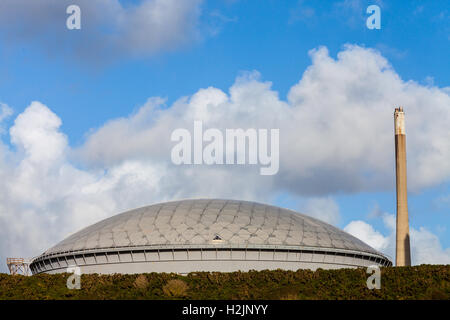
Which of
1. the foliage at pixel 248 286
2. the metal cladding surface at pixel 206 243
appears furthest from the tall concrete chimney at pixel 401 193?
the foliage at pixel 248 286

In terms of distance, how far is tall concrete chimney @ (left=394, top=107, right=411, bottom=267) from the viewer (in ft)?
232

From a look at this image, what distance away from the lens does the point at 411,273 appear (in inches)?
1772

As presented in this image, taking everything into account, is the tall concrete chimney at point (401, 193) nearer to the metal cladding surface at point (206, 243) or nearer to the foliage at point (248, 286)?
the metal cladding surface at point (206, 243)

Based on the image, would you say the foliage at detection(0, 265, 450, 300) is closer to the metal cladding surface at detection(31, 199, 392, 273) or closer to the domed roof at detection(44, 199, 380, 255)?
the metal cladding surface at detection(31, 199, 392, 273)

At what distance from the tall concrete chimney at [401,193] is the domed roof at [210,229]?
9.40ft

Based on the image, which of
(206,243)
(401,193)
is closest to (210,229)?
(206,243)

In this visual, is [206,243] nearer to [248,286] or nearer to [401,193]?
[248,286]

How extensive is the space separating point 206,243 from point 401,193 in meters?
22.9

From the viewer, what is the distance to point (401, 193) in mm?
72188

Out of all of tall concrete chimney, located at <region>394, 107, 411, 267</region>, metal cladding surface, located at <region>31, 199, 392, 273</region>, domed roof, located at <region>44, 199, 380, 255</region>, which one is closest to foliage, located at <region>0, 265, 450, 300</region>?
metal cladding surface, located at <region>31, 199, 392, 273</region>

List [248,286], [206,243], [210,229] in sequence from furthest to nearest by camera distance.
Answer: [210,229], [206,243], [248,286]
